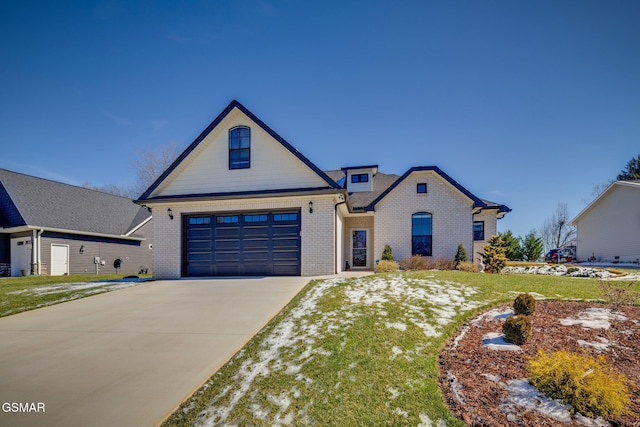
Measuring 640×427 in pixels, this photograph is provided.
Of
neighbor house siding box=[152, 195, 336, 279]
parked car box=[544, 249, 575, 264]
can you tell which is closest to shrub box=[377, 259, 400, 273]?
neighbor house siding box=[152, 195, 336, 279]

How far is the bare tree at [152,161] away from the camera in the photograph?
3331 cm

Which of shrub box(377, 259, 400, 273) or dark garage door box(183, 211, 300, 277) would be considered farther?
shrub box(377, 259, 400, 273)

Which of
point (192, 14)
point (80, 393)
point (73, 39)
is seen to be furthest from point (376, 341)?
point (73, 39)

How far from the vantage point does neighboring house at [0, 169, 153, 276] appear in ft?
61.9

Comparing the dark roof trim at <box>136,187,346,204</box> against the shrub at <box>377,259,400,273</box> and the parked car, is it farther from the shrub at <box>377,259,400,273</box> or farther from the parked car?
the parked car

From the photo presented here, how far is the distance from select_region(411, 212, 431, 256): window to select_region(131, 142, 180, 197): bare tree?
27607 millimetres

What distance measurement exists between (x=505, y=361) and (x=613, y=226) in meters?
24.8

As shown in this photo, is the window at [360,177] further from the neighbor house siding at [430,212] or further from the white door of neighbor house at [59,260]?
the white door of neighbor house at [59,260]

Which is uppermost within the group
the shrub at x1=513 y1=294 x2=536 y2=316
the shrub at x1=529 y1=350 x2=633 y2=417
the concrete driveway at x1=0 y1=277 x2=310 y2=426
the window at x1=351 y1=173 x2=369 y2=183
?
the window at x1=351 y1=173 x2=369 y2=183

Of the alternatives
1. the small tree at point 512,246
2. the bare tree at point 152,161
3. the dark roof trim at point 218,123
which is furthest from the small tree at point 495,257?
the bare tree at point 152,161

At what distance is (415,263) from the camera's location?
580 inches

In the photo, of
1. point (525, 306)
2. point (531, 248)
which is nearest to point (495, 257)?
point (525, 306)

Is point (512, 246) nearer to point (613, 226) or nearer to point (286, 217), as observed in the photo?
point (613, 226)

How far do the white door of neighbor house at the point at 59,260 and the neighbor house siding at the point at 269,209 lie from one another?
1148cm
